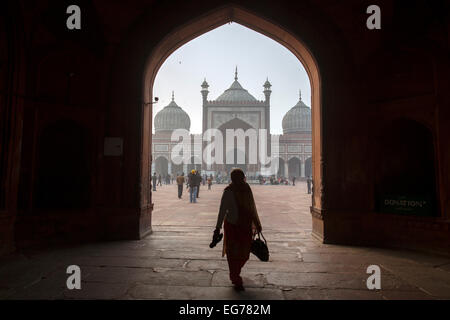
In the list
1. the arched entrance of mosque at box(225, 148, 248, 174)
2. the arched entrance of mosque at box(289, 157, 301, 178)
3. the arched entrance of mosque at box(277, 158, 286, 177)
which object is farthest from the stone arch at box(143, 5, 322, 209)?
the arched entrance of mosque at box(289, 157, 301, 178)

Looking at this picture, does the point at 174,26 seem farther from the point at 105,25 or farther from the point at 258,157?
the point at 258,157

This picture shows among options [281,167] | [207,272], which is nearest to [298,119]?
[281,167]

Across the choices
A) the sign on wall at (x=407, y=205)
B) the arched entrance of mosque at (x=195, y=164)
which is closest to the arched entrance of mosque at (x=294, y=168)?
the arched entrance of mosque at (x=195, y=164)

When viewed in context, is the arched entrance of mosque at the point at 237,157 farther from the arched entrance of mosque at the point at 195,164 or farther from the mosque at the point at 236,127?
the arched entrance of mosque at the point at 195,164

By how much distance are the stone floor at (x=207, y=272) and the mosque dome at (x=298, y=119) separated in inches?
1475

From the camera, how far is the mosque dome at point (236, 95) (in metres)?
34.6

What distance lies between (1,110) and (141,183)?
2.10m

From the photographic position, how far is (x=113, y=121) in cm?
461

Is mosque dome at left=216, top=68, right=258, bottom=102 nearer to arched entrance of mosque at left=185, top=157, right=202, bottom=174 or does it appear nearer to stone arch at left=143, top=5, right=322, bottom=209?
arched entrance of mosque at left=185, top=157, right=202, bottom=174

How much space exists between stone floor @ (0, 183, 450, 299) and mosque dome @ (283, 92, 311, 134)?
123 feet

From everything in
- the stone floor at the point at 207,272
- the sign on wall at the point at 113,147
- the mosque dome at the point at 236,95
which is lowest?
the stone floor at the point at 207,272

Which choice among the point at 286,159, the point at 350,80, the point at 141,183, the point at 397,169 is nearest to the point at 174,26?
the point at 141,183

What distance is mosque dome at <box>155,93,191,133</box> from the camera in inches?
1561

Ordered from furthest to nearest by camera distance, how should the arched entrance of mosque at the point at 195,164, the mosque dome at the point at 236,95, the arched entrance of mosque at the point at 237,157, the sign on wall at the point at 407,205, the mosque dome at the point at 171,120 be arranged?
the mosque dome at the point at 171,120 → the mosque dome at the point at 236,95 → the arched entrance of mosque at the point at 195,164 → the arched entrance of mosque at the point at 237,157 → the sign on wall at the point at 407,205
